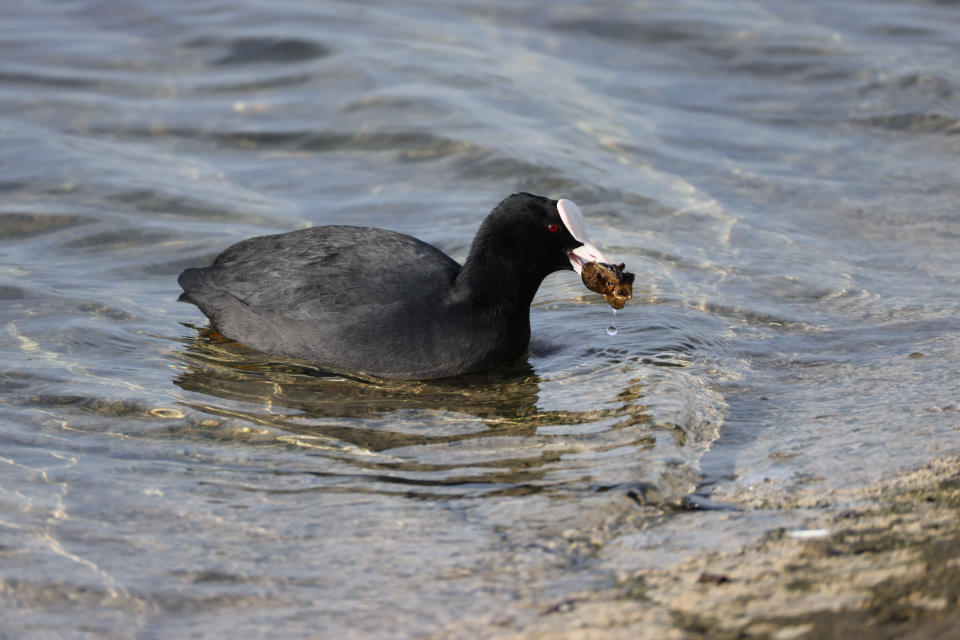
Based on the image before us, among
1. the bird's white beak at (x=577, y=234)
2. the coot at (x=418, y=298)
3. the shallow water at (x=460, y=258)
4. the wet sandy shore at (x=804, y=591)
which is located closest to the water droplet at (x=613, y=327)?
the shallow water at (x=460, y=258)

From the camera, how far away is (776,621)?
2.96 meters

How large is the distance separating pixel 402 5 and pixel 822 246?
7045 millimetres

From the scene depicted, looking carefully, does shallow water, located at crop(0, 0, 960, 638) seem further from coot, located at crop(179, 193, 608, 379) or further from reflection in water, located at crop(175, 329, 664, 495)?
coot, located at crop(179, 193, 608, 379)

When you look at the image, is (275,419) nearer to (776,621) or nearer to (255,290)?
(255,290)

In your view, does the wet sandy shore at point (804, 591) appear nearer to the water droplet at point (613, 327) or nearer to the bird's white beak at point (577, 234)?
the bird's white beak at point (577, 234)

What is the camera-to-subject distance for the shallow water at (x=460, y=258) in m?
3.62

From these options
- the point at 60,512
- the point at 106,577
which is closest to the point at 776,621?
the point at 106,577

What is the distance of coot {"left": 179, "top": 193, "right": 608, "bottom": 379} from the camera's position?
5.31m

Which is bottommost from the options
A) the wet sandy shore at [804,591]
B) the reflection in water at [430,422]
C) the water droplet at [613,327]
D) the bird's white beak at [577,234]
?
the reflection in water at [430,422]

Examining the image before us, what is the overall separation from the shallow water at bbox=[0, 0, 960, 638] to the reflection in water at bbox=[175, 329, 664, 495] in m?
0.02

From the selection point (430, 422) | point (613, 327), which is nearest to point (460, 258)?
point (613, 327)

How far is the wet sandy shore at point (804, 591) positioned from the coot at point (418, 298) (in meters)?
2.17

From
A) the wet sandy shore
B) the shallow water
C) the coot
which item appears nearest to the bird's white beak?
the coot

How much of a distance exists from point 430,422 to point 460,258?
2.46m
